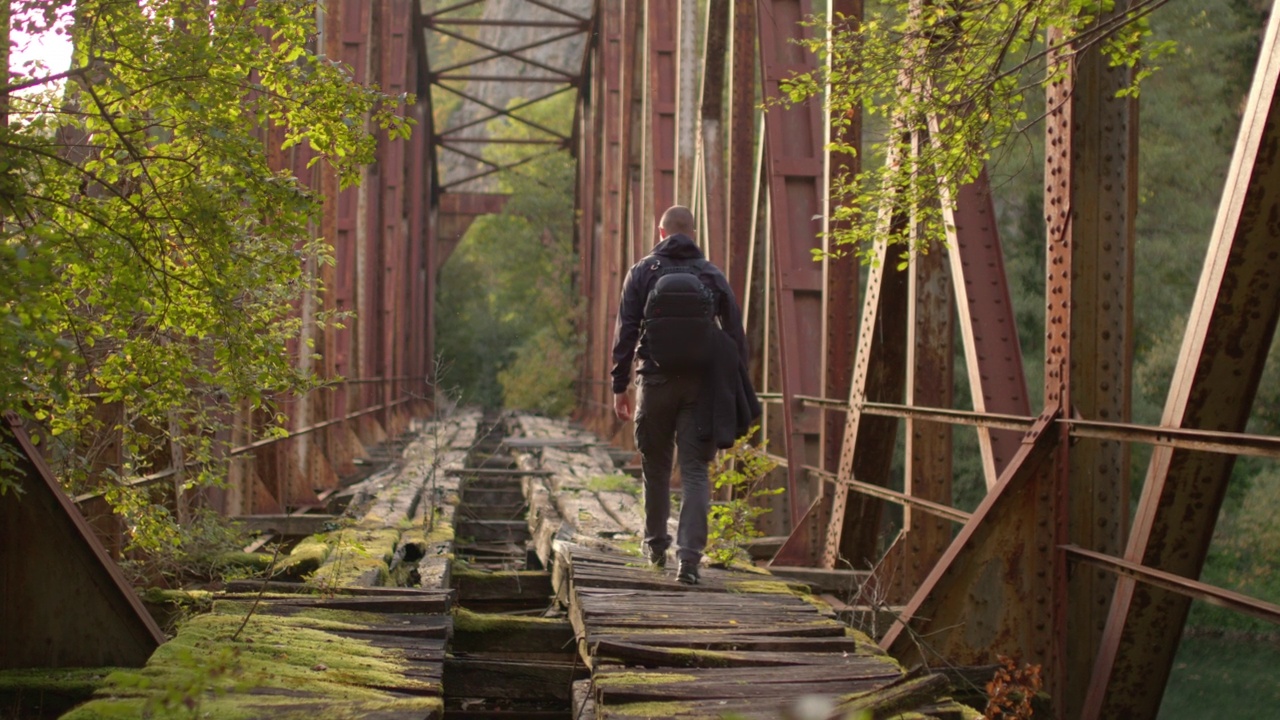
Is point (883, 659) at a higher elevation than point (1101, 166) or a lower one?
lower

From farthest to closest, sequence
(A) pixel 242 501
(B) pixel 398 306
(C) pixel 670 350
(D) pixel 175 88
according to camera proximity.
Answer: (B) pixel 398 306, (A) pixel 242 501, (C) pixel 670 350, (D) pixel 175 88

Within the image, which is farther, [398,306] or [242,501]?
[398,306]

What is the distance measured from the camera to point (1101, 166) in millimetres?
4637

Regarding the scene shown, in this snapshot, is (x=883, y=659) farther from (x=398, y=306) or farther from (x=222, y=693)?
(x=398, y=306)

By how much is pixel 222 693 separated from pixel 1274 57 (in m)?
3.03

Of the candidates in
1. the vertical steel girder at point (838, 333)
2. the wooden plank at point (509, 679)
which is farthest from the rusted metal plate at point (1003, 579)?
the vertical steel girder at point (838, 333)

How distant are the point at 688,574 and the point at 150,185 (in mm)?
2801

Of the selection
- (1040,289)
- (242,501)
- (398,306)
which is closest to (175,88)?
(242,501)

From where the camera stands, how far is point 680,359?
18.5ft

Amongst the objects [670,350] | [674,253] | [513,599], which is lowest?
[513,599]

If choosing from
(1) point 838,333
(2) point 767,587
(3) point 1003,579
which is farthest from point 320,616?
(1) point 838,333

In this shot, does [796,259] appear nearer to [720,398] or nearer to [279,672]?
[720,398]

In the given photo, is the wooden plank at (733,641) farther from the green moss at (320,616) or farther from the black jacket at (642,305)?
the black jacket at (642,305)

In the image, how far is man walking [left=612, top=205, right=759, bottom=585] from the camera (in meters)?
5.64
